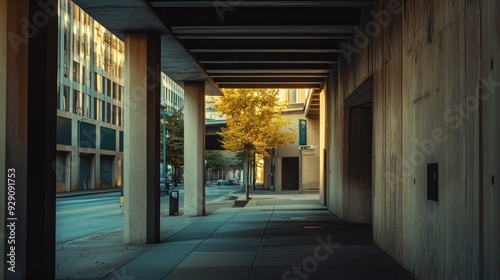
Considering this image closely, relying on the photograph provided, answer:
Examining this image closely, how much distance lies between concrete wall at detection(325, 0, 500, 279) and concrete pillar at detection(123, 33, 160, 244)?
16.8ft

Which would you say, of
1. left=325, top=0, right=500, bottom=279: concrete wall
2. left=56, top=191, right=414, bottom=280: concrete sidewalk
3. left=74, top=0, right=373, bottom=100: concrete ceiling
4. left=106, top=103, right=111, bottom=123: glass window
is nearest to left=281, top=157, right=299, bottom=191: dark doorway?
left=106, top=103, right=111, bottom=123: glass window

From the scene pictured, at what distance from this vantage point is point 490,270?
20.8 ft

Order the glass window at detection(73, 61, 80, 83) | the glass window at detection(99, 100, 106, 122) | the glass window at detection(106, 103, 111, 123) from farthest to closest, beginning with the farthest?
the glass window at detection(106, 103, 111, 123) → the glass window at detection(99, 100, 106, 122) → the glass window at detection(73, 61, 80, 83)

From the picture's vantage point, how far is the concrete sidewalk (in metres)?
10.3


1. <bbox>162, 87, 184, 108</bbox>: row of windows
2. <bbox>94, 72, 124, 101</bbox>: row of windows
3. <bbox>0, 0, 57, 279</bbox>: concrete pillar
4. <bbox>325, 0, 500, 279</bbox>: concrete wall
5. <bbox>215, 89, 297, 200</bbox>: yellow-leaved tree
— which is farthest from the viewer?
<bbox>162, 87, 184, 108</bbox>: row of windows

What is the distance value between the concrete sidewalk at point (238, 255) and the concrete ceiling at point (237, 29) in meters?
5.00

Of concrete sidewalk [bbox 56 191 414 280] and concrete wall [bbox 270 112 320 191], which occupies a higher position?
concrete wall [bbox 270 112 320 191]

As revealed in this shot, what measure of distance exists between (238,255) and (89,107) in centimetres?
4993

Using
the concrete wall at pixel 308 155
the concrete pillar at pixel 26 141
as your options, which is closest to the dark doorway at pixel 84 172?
the concrete wall at pixel 308 155

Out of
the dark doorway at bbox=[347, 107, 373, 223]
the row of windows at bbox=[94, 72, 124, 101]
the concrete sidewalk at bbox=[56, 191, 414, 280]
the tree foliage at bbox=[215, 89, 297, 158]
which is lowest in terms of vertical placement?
the concrete sidewalk at bbox=[56, 191, 414, 280]

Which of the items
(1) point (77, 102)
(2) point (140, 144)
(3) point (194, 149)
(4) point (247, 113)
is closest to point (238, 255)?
(2) point (140, 144)

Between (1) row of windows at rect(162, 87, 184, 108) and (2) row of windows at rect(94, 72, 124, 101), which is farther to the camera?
(1) row of windows at rect(162, 87, 184, 108)

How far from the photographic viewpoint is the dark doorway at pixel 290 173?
54.1 m

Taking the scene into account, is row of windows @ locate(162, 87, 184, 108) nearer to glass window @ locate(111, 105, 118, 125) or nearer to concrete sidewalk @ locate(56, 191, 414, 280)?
glass window @ locate(111, 105, 118, 125)
